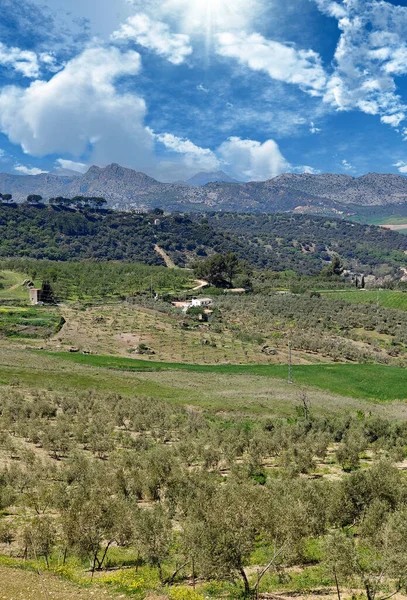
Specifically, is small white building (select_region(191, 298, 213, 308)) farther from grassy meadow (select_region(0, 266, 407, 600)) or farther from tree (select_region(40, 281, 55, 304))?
tree (select_region(40, 281, 55, 304))

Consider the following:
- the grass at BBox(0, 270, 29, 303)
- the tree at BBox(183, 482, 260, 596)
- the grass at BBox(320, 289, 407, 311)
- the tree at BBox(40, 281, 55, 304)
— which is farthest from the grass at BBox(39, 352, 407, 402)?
the grass at BBox(320, 289, 407, 311)

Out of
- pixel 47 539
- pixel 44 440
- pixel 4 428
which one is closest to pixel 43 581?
pixel 47 539

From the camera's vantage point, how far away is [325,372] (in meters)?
58.9

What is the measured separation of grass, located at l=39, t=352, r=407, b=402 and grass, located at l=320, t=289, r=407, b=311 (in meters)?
58.8

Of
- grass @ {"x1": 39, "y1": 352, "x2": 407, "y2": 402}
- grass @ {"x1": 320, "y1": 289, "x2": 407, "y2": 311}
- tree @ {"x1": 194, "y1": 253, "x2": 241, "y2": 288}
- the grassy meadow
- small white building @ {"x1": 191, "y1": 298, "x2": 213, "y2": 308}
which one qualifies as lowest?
grass @ {"x1": 39, "y1": 352, "x2": 407, "y2": 402}

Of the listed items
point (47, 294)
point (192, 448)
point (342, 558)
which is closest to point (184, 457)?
point (192, 448)

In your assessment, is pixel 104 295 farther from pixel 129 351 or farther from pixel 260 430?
pixel 260 430

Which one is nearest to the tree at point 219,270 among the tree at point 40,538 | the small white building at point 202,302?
the small white building at point 202,302

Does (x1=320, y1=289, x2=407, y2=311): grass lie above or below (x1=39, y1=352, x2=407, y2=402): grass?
above

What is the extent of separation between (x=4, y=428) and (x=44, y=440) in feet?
14.1

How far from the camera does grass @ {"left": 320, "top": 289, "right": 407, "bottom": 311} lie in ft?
383

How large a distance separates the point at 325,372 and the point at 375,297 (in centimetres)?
7328

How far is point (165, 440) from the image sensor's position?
1247 inches

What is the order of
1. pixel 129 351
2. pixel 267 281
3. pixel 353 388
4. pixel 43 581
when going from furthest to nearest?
1. pixel 267 281
2. pixel 129 351
3. pixel 353 388
4. pixel 43 581
